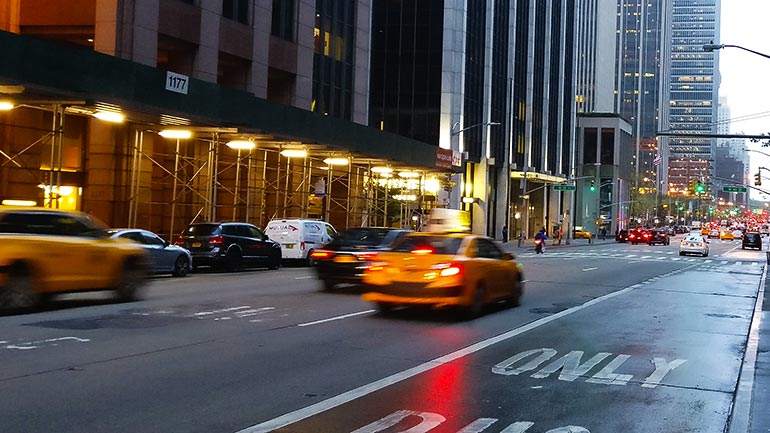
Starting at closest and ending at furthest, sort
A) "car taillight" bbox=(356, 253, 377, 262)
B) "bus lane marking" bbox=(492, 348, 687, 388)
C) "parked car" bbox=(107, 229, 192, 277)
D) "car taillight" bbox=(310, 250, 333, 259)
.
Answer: "bus lane marking" bbox=(492, 348, 687, 388) < "car taillight" bbox=(356, 253, 377, 262) < "car taillight" bbox=(310, 250, 333, 259) < "parked car" bbox=(107, 229, 192, 277)

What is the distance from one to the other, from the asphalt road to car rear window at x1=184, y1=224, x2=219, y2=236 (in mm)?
8259

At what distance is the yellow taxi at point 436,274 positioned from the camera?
1470 centimetres

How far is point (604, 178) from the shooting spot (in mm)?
131750

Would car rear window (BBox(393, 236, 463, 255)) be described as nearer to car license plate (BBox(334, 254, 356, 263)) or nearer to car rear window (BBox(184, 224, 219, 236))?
car license plate (BBox(334, 254, 356, 263))

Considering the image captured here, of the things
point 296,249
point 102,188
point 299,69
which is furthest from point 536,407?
point 299,69

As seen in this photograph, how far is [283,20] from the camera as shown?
4188 cm

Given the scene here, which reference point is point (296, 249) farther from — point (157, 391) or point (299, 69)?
point (157, 391)

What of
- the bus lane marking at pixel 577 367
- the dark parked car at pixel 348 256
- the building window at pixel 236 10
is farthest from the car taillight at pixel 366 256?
the building window at pixel 236 10

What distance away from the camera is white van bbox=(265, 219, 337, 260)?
100.0 feet

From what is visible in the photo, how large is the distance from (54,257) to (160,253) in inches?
341

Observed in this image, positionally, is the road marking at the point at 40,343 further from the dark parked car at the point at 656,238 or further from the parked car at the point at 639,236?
the parked car at the point at 639,236

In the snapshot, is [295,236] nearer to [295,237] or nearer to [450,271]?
[295,237]

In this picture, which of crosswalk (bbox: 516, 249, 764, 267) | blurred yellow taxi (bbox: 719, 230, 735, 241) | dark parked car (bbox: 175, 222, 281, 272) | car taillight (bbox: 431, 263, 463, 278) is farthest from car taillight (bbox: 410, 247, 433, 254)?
blurred yellow taxi (bbox: 719, 230, 735, 241)

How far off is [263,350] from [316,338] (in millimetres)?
1356
